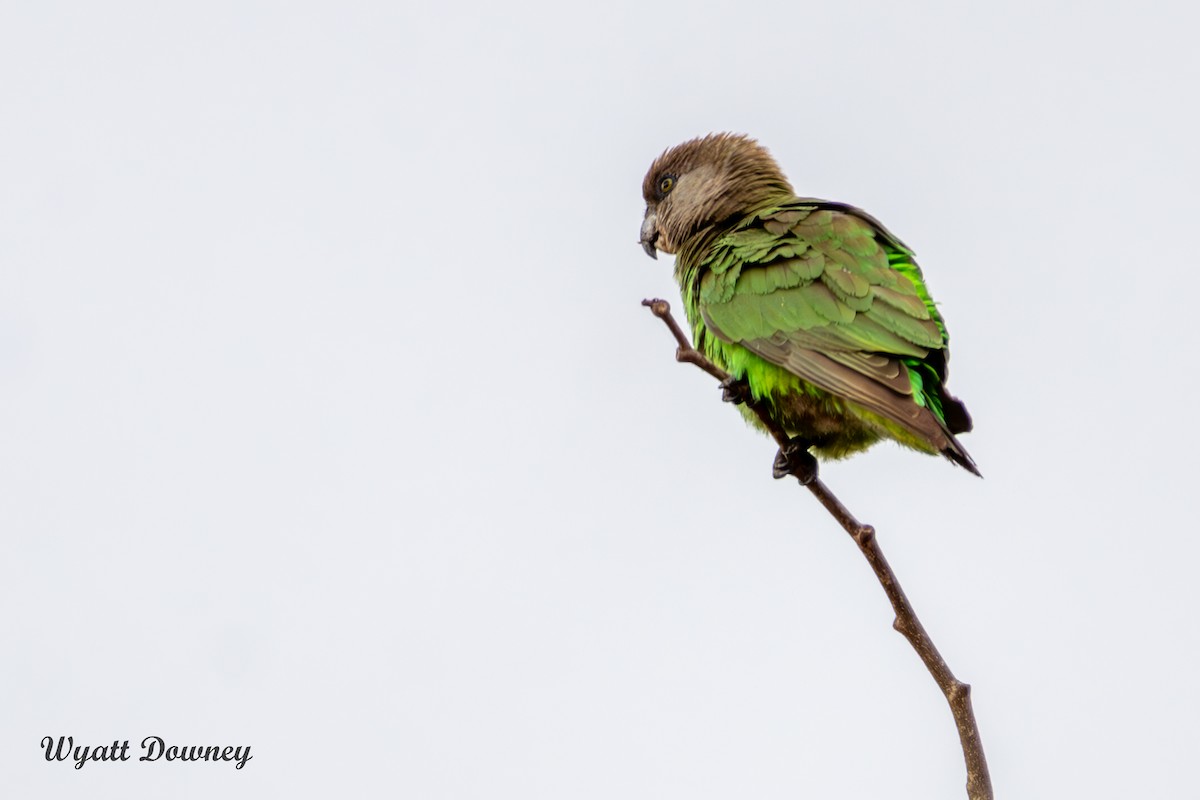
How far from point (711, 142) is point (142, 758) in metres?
5.89

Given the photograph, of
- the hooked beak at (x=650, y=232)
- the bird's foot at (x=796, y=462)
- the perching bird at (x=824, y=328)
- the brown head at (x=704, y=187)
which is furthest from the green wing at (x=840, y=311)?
the hooked beak at (x=650, y=232)

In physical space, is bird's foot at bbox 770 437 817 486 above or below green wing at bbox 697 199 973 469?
below

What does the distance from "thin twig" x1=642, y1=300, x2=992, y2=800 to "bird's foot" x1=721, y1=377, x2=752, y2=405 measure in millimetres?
950

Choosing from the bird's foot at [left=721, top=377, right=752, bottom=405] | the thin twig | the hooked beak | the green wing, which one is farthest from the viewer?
the hooked beak

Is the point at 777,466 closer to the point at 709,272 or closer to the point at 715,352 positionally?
the point at 715,352

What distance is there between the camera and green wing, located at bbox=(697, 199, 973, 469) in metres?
6.12

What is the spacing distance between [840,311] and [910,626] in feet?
7.65

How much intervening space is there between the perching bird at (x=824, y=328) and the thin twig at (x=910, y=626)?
921 mm

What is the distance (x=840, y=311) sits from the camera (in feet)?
21.5

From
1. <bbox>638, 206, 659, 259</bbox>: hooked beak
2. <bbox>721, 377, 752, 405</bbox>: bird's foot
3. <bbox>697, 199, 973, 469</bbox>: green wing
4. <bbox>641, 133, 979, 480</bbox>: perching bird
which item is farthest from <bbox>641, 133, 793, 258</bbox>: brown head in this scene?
<bbox>721, 377, 752, 405</bbox>: bird's foot

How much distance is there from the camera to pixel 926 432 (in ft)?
18.8

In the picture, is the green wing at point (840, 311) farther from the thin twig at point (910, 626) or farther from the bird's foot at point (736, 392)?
the thin twig at point (910, 626)

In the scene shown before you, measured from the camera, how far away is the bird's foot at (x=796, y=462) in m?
6.69

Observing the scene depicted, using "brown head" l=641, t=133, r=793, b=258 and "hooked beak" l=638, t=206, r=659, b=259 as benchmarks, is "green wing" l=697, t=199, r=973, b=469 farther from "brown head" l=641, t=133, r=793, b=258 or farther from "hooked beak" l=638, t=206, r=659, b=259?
"hooked beak" l=638, t=206, r=659, b=259
